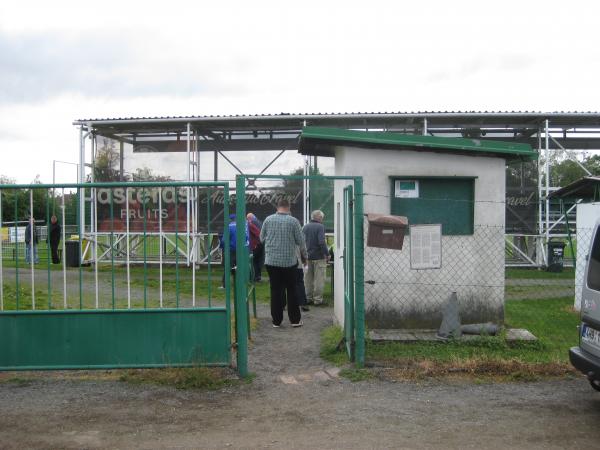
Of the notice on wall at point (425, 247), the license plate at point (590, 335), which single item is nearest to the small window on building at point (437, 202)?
the notice on wall at point (425, 247)

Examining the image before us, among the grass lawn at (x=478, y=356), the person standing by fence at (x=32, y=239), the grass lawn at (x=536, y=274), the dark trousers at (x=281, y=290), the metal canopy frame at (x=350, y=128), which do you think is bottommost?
the grass lawn at (x=478, y=356)

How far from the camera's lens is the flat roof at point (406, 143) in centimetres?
738

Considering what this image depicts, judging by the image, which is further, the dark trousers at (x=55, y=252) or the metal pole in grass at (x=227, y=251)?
the dark trousers at (x=55, y=252)

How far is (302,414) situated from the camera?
16.4ft

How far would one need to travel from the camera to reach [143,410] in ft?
16.9

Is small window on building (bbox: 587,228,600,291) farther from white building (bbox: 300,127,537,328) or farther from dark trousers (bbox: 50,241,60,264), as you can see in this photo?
dark trousers (bbox: 50,241,60,264)

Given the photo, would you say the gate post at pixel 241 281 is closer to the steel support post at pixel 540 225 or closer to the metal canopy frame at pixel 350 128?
the metal canopy frame at pixel 350 128

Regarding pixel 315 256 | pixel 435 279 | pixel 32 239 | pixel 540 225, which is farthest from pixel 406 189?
pixel 540 225

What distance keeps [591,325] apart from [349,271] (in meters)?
2.46

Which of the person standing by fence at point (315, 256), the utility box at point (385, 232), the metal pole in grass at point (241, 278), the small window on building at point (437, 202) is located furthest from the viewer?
the person standing by fence at point (315, 256)

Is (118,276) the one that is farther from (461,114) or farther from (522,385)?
(522,385)

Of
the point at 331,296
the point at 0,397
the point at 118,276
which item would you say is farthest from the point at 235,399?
the point at 118,276

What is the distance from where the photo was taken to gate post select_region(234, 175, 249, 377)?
19.2ft

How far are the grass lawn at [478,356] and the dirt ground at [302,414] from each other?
0.26m
